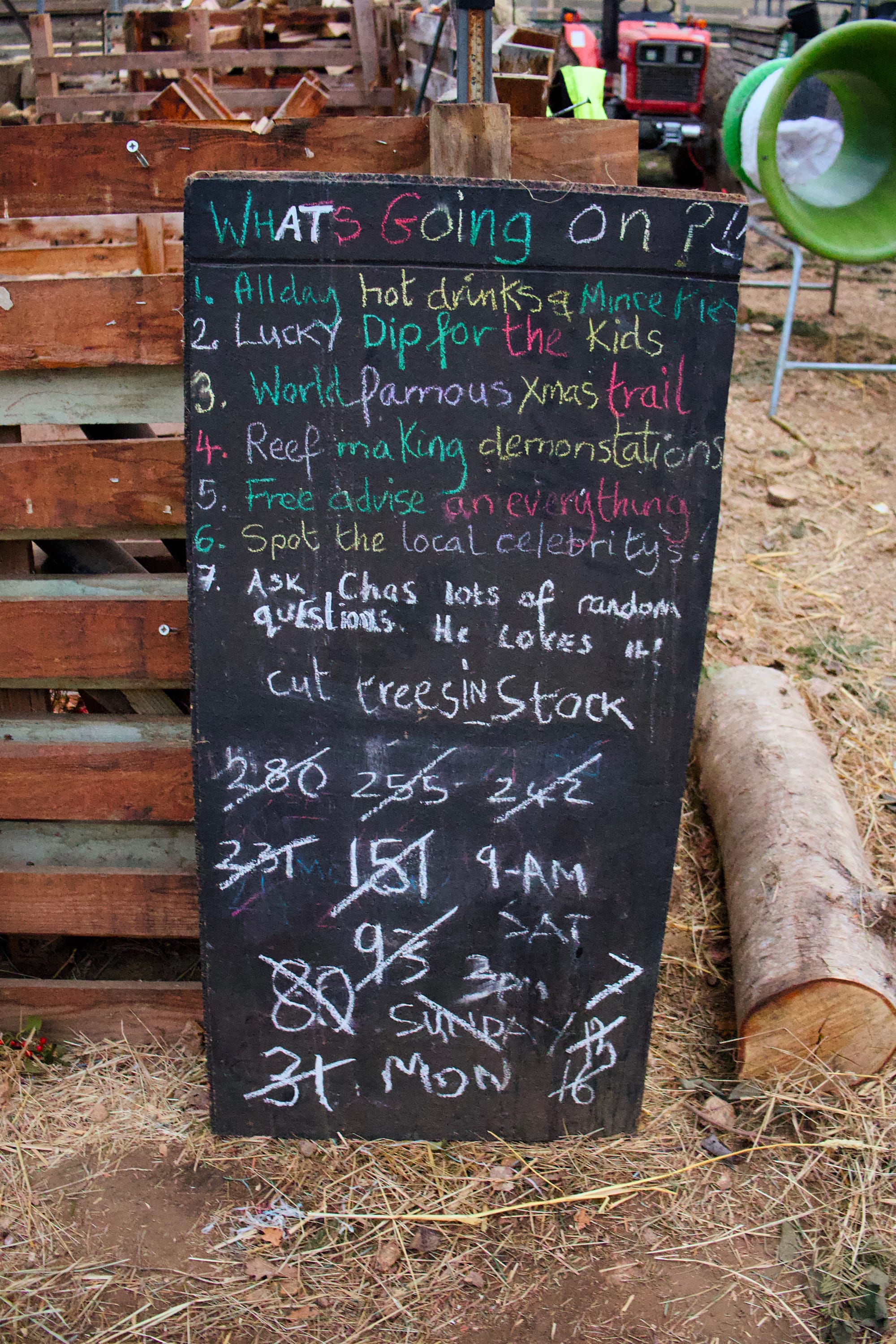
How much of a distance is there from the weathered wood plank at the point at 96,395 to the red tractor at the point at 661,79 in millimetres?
9874

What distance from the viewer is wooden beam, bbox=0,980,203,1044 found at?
3.12 meters

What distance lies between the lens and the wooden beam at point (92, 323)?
2.58m

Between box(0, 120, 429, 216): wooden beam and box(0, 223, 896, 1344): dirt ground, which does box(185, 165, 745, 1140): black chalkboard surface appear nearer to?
box(0, 223, 896, 1344): dirt ground

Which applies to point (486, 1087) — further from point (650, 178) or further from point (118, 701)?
point (650, 178)

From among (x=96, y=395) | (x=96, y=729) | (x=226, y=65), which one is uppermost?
(x=226, y=65)

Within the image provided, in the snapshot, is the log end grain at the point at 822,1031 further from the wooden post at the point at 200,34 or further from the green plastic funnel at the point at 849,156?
the wooden post at the point at 200,34

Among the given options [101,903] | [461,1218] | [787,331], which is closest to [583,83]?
[787,331]

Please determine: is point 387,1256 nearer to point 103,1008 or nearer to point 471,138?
point 103,1008

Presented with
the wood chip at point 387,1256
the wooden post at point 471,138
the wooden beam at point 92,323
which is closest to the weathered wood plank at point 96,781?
the wooden beam at point 92,323

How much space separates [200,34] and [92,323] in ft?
28.0

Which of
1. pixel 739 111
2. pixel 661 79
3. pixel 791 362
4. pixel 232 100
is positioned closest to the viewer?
pixel 739 111

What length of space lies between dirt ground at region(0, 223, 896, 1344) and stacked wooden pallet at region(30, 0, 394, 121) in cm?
785

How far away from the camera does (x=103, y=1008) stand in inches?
124

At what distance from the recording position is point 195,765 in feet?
8.31
